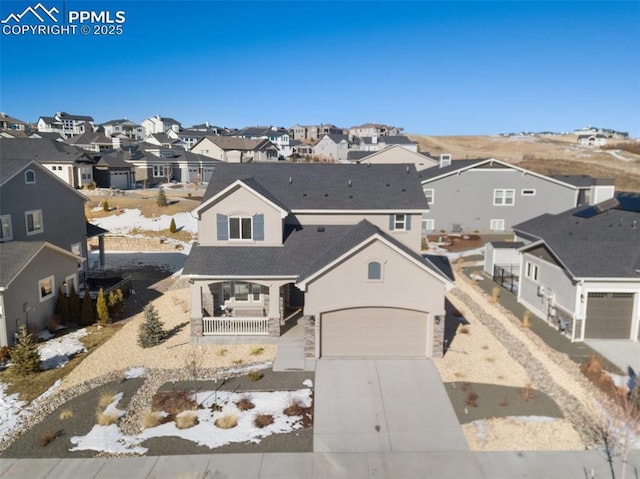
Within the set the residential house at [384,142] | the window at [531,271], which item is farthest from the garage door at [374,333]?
the residential house at [384,142]

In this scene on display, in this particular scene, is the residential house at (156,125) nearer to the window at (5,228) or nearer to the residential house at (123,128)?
the residential house at (123,128)

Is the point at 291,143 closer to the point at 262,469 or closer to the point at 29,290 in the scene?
the point at 29,290

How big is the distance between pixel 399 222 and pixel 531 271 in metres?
7.94

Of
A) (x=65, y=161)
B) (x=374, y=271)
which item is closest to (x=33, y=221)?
(x=374, y=271)

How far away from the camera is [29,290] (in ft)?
71.1

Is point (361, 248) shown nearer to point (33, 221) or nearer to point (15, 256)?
point (15, 256)

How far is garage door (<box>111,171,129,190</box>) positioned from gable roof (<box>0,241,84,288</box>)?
141ft

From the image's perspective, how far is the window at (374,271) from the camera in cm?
1878

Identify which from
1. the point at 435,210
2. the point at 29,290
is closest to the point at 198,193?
the point at 435,210

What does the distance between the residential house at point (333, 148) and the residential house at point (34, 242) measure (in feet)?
260

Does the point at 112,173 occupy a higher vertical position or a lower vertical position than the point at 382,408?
higher

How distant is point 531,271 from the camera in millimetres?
25578

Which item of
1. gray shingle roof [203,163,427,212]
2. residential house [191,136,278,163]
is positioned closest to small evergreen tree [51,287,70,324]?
gray shingle roof [203,163,427,212]

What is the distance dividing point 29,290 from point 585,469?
23.2 metres
